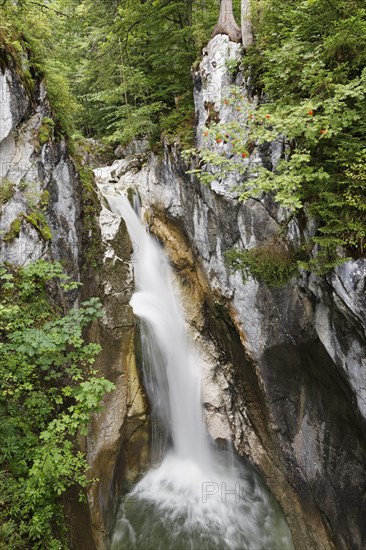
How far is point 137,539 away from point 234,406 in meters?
3.35

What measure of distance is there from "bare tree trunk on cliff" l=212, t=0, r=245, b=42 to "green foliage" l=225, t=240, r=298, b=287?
4417mm

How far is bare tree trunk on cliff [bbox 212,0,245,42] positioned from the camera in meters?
7.04

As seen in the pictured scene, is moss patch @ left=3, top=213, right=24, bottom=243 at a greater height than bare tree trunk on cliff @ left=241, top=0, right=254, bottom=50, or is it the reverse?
bare tree trunk on cliff @ left=241, top=0, right=254, bottom=50

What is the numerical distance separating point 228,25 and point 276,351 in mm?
6730

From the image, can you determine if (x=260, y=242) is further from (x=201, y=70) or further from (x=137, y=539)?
(x=137, y=539)

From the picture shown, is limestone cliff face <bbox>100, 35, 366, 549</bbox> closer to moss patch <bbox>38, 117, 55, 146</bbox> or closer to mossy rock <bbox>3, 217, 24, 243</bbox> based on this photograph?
moss patch <bbox>38, 117, 55, 146</bbox>

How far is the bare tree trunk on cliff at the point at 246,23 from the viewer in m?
Answer: 6.55

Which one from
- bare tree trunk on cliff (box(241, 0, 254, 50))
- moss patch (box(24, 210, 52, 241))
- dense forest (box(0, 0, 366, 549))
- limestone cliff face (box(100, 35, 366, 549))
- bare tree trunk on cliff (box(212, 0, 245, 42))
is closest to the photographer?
dense forest (box(0, 0, 366, 549))

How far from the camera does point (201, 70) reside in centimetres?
768

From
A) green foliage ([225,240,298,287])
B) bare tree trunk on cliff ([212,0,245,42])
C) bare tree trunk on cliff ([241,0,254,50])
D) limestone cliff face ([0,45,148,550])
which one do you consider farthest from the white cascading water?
bare tree trunk on cliff ([241,0,254,50])

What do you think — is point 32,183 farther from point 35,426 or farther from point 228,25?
point 228,25

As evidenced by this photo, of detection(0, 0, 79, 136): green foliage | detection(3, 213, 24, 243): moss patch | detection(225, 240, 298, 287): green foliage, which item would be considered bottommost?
detection(225, 240, 298, 287): green foliage

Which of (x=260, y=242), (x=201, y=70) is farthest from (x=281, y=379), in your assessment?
(x=201, y=70)

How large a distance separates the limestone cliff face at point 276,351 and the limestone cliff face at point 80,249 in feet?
6.50
